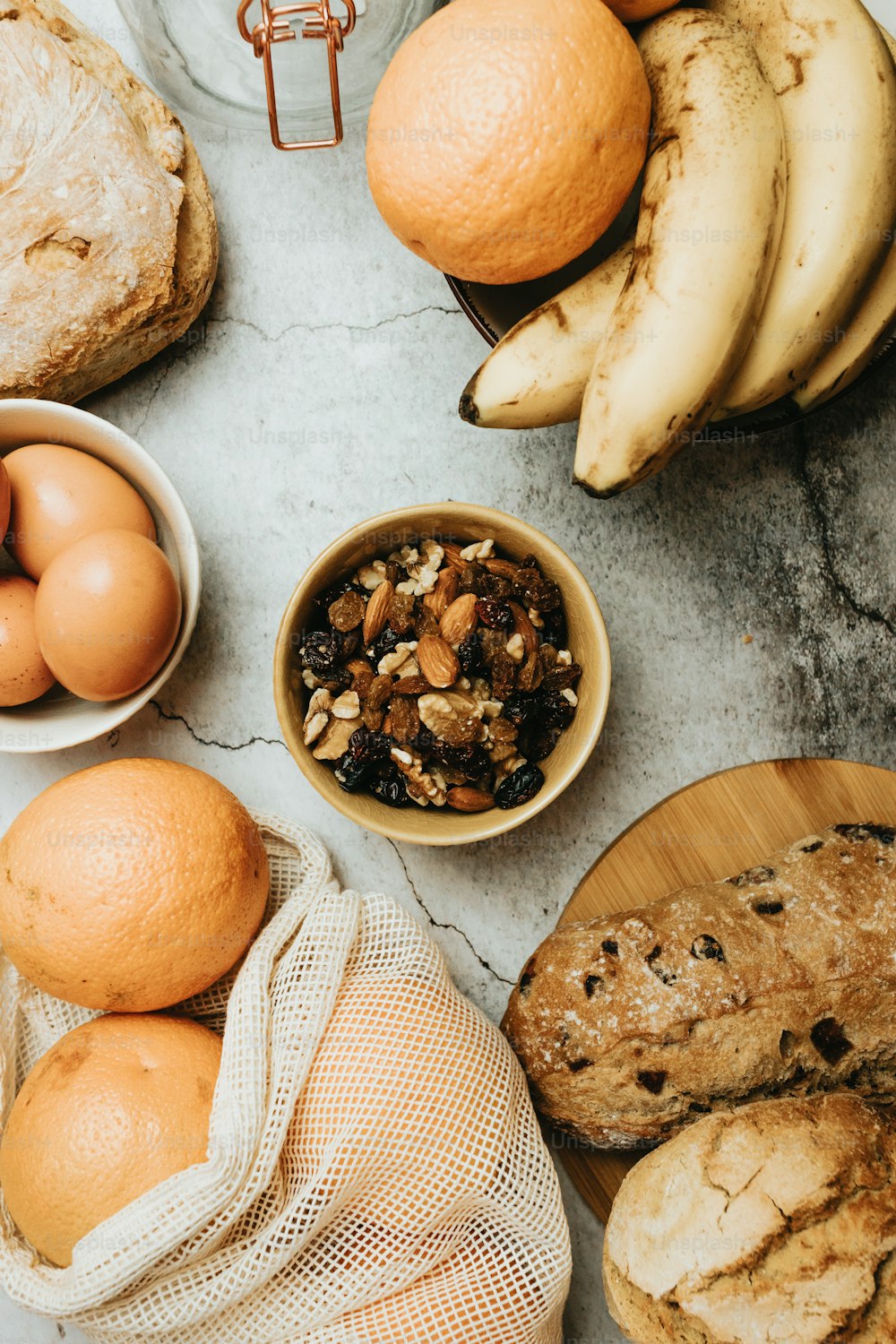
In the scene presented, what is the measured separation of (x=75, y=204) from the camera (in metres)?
0.99

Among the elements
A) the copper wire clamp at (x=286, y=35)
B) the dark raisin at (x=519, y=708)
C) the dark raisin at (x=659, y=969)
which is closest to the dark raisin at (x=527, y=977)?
the dark raisin at (x=659, y=969)

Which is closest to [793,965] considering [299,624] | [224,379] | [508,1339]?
[508,1339]

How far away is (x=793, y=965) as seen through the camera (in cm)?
88

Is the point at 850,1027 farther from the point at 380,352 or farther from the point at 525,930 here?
the point at 380,352

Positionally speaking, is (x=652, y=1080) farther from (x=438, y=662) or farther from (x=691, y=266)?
(x=691, y=266)

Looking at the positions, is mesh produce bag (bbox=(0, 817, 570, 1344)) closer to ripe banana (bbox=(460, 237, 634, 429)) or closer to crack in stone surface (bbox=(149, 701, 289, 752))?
crack in stone surface (bbox=(149, 701, 289, 752))

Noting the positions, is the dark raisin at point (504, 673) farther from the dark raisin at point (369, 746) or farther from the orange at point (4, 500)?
the orange at point (4, 500)

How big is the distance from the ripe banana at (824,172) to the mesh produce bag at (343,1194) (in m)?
0.67

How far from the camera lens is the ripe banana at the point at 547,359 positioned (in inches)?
34.2

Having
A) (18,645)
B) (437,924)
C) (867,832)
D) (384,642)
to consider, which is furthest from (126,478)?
(867,832)

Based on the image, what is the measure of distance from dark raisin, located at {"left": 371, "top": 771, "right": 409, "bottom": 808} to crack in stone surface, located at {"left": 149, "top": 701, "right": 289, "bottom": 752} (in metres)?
0.17

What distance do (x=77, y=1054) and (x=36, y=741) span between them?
0.99ft

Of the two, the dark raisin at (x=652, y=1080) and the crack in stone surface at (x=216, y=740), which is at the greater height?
the crack in stone surface at (x=216, y=740)

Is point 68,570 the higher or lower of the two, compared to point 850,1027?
higher
